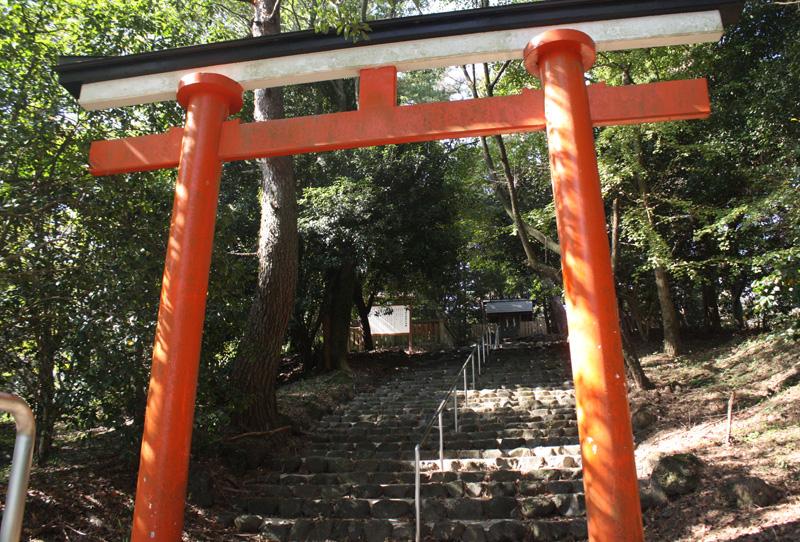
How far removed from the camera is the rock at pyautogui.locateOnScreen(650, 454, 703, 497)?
4770 millimetres

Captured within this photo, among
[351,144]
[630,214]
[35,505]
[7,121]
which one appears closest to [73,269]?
[7,121]

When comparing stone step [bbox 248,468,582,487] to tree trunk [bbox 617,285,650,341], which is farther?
tree trunk [bbox 617,285,650,341]

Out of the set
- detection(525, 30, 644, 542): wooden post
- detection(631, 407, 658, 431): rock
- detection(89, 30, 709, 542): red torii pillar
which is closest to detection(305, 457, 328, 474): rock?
detection(89, 30, 709, 542): red torii pillar

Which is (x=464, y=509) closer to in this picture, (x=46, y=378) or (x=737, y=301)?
(x=46, y=378)

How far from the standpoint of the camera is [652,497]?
16.1 feet

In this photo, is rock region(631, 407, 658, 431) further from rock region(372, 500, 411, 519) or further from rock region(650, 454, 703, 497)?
rock region(372, 500, 411, 519)

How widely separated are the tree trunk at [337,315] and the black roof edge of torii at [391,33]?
9.72 meters

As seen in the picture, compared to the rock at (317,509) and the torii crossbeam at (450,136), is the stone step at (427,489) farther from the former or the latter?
the torii crossbeam at (450,136)

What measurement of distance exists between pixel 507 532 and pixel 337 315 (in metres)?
10.2

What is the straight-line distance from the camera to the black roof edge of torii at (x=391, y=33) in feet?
12.3

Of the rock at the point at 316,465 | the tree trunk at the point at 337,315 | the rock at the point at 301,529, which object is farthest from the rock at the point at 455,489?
the tree trunk at the point at 337,315

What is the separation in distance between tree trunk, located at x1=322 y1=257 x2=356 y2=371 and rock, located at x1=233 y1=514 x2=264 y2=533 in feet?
27.9

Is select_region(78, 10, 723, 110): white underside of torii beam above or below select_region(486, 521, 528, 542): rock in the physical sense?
above

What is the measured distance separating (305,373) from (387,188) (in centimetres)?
585
